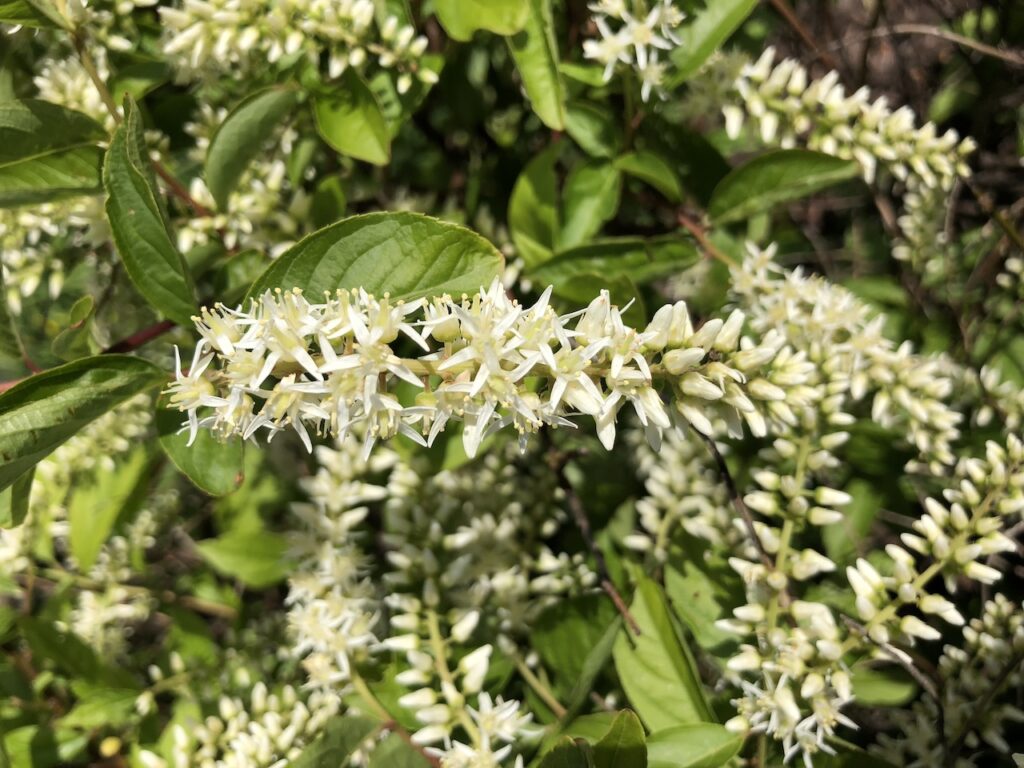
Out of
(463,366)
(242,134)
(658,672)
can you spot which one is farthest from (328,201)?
(658,672)

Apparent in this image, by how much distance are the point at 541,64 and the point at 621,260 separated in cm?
44

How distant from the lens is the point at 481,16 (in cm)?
159

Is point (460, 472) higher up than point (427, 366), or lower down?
lower down

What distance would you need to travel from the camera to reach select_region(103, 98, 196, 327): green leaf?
1.25 m

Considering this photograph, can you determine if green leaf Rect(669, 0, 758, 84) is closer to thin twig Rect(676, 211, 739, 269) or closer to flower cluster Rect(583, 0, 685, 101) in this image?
flower cluster Rect(583, 0, 685, 101)

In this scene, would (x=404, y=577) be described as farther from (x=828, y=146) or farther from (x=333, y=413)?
(x=828, y=146)

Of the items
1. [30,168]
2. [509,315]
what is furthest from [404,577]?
[30,168]

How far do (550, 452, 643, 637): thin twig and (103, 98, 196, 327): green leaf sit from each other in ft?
3.29

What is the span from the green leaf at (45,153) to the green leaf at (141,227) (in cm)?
23

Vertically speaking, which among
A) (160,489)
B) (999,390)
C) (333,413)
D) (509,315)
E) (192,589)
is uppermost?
(509,315)

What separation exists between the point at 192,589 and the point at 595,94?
2111mm

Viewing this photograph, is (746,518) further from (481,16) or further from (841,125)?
(481,16)

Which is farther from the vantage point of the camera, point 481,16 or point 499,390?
point 481,16

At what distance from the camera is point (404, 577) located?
6.03 ft
